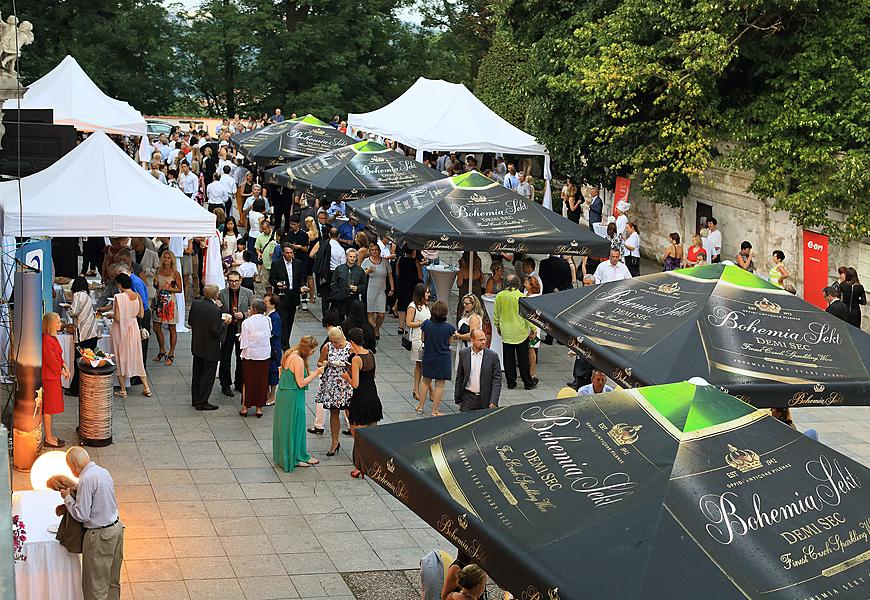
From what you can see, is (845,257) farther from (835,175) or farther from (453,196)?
(453,196)

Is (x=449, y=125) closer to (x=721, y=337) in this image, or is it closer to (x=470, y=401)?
(x=470, y=401)

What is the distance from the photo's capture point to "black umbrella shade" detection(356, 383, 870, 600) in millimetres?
5750

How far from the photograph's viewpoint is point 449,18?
5547 centimetres

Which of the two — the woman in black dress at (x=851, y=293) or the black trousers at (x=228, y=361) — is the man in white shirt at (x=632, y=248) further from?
the black trousers at (x=228, y=361)

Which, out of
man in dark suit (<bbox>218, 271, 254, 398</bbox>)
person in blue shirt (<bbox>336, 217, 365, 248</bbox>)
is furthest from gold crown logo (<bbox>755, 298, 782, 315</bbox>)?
person in blue shirt (<bbox>336, 217, 365, 248</bbox>)

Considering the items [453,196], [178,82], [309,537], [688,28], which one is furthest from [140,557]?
[178,82]

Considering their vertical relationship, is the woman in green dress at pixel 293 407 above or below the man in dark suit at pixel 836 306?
below

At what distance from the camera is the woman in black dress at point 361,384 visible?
1320 centimetres

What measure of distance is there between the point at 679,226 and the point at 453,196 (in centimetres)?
1011

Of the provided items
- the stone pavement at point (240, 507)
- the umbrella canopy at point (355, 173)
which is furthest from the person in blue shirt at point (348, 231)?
the stone pavement at point (240, 507)

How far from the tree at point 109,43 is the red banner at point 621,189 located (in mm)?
28705

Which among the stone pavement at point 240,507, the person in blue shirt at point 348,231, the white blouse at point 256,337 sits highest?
the person in blue shirt at point 348,231

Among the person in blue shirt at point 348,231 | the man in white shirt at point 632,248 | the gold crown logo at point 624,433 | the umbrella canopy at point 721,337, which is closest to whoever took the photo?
the gold crown logo at point 624,433

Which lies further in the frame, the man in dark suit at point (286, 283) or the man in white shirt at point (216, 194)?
the man in white shirt at point (216, 194)
